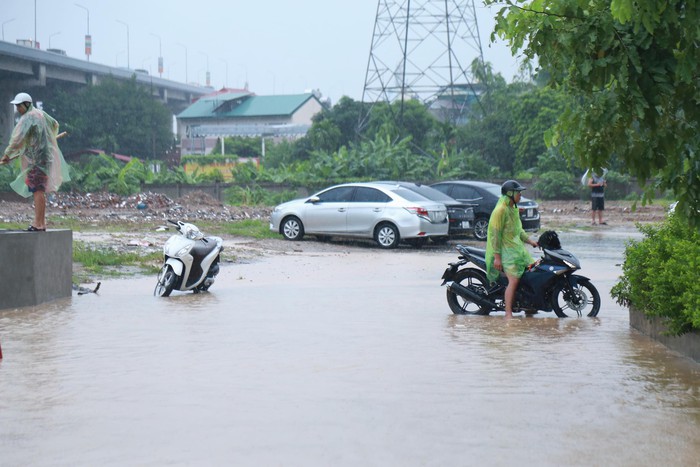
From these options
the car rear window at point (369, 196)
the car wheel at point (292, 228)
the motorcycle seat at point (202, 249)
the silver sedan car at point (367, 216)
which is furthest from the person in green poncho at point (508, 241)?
the car wheel at point (292, 228)

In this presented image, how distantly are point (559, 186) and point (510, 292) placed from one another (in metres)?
37.8

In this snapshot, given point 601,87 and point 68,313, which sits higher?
point 601,87

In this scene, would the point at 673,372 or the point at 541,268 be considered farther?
the point at 541,268

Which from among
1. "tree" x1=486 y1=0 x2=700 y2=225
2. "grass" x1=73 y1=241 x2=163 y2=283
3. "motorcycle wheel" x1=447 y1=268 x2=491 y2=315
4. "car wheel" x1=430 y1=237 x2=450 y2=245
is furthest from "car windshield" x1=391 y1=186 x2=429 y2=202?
"tree" x1=486 y1=0 x2=700 y2=225

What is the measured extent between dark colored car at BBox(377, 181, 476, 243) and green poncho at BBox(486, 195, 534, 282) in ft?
45.2

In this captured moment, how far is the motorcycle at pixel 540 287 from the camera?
12.8m

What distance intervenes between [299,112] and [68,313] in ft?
401

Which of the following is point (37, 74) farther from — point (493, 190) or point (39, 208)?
point (39, 208)

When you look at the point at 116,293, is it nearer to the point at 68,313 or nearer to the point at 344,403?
the point at 68,313

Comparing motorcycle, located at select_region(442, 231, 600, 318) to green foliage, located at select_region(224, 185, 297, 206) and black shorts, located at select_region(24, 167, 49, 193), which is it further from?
green foliage, located at select_region(224, 185, 297, 206)

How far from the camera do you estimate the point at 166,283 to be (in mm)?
15398

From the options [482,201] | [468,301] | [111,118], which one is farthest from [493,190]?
[111,118]

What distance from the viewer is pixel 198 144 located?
5162 inches

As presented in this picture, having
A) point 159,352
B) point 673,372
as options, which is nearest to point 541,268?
point 673,372
